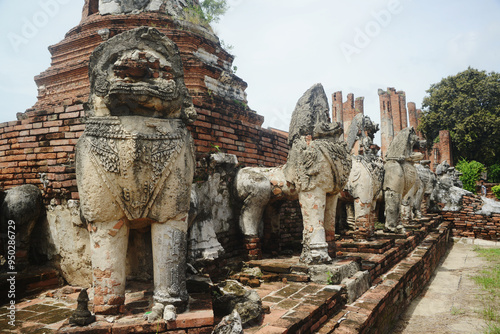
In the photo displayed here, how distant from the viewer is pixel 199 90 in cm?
601

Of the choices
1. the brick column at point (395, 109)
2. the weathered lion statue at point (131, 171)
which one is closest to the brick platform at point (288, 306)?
the weathered lion statue at point (131, 171)

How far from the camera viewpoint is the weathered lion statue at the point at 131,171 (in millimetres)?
2545

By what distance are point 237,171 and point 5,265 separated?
9.33ft

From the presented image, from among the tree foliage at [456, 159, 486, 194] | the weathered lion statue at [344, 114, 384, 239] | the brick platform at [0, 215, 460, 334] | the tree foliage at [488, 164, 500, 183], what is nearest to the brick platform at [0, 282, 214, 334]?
the brick platform at [0, 215, 460, 334]

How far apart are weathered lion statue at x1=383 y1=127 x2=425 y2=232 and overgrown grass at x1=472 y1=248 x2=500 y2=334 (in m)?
1.68

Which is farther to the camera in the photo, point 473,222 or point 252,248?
point 473,222

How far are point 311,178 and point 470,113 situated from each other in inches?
1102

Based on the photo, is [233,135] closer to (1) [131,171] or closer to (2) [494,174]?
(1) [131,171]

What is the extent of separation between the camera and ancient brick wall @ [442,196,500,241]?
39.2 feet

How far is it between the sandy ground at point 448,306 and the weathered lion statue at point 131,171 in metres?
3.30

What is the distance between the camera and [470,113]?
88.1 ft

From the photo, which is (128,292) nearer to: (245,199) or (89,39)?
(245,199)

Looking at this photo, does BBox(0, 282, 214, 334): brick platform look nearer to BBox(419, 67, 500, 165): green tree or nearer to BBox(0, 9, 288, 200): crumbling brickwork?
BBox(0, 9, 288, 200): crumbling brickwork

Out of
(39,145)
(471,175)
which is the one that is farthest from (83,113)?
(471,175)
